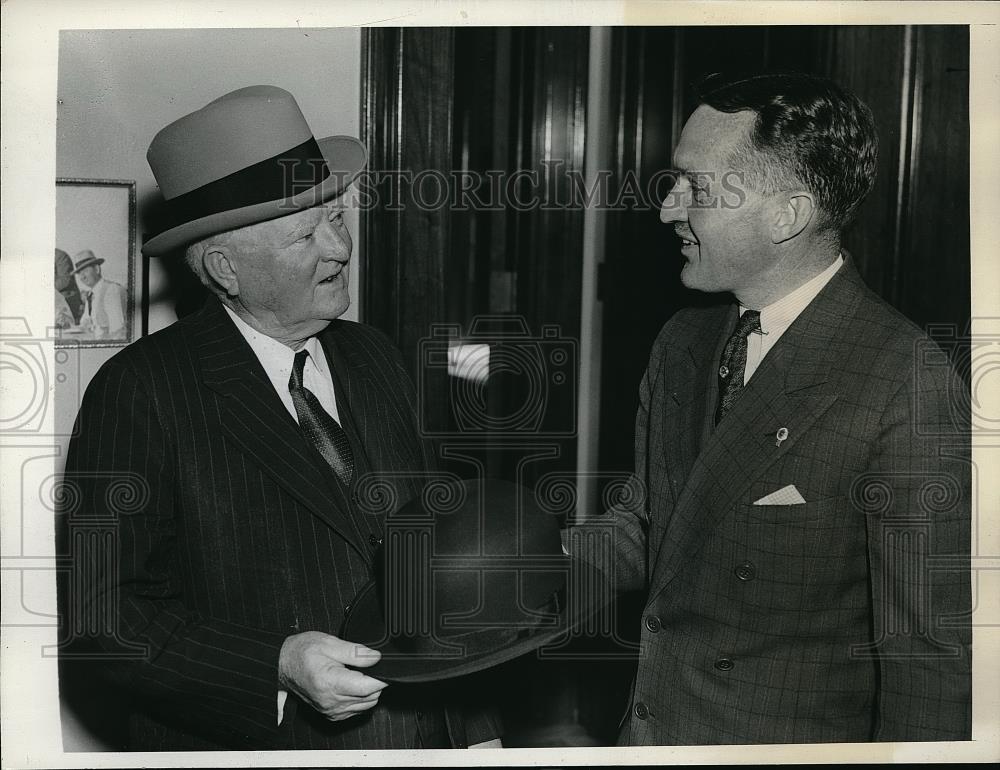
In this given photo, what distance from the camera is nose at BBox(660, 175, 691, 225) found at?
69.3 inches

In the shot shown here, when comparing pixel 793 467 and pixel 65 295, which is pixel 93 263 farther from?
pixel 793 467

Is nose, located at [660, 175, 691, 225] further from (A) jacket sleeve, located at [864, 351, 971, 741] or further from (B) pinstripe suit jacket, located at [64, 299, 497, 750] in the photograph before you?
(B) pinstripe suit jacket, located at [64, 299, 497, 750]

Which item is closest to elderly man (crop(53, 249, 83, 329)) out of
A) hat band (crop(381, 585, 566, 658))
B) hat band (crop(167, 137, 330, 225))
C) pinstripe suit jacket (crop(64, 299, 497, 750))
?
pinstripe suit jacket (crop(64, 299, 497, 750))

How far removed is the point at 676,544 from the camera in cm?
173

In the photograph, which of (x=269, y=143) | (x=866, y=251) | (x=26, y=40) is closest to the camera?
(x=269, y=143)

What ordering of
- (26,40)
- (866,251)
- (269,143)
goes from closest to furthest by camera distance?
(269,143) < (26,40) < (866,251)

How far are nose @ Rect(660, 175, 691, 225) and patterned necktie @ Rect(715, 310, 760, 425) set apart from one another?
0.77ft

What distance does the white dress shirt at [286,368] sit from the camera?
1688mm

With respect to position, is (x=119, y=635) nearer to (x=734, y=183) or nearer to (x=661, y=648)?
(x=661, y=648)

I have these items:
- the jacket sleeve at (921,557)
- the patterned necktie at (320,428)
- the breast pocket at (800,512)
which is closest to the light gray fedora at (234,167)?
the patterned necktie at (320,428)

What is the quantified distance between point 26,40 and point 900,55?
1.75 m

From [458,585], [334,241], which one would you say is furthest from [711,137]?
[458,585]

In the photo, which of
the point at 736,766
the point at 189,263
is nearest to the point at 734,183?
the point at 189,263

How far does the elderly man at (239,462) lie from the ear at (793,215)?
0.80m
